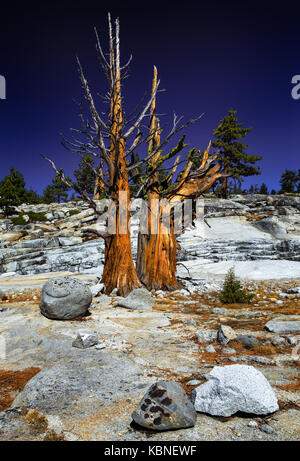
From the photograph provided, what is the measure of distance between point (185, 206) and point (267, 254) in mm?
7207

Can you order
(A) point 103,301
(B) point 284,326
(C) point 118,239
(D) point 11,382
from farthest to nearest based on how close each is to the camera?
(C) point 118,239
(A) point 103,301
(B) point 284,326
(D) point 11,382

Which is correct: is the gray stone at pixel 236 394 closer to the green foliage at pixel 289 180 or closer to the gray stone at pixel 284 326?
the gray stone at pixel 284 326

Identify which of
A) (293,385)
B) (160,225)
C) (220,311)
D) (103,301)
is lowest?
(103,301)

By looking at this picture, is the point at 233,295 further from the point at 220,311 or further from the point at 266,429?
the point at 266,429

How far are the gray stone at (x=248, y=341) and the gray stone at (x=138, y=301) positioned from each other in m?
3.27

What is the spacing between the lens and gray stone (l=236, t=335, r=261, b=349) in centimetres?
377

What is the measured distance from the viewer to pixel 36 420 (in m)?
2.13

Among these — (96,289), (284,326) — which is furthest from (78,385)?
(96,289)

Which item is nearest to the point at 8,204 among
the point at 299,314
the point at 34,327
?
the point at 34,327

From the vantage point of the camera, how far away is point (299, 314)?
17.4 feet

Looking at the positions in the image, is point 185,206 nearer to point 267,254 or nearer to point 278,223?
point 267,254

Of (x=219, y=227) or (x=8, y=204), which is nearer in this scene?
(x=219, y=227)

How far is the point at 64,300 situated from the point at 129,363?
264 cm
